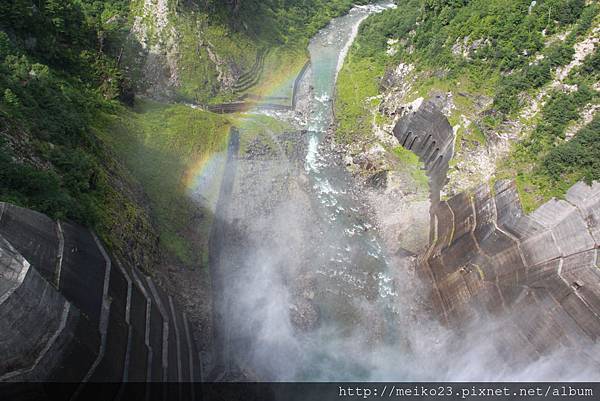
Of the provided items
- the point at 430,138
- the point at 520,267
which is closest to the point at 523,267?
the point at 520,267

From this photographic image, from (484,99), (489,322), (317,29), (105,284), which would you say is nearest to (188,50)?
(317,29)

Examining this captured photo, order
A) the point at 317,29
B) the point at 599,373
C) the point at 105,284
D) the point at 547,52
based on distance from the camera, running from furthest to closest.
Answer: the point at 317,29 → the point at 547,52 → the point at 599,373 → the point at 105,284

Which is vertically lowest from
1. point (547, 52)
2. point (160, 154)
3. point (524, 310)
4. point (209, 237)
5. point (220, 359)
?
point (220, 359)

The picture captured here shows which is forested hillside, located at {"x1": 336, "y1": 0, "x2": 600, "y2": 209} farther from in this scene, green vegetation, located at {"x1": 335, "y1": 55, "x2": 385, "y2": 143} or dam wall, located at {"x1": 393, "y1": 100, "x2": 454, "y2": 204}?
dam wall, located at {"x1": 393, "y1": 100, "x2": 454, "y2": 204}

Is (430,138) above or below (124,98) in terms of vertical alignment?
above

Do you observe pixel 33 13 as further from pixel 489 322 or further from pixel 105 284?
pixel 489 322

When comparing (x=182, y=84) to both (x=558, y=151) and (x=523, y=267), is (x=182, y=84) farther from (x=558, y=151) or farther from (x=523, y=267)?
(x=523, y=267)

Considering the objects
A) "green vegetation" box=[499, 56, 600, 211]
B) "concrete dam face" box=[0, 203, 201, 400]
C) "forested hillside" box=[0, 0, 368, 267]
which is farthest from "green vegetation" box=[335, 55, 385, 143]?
"concrete dam face" box=[0, 203, 201, 400]
